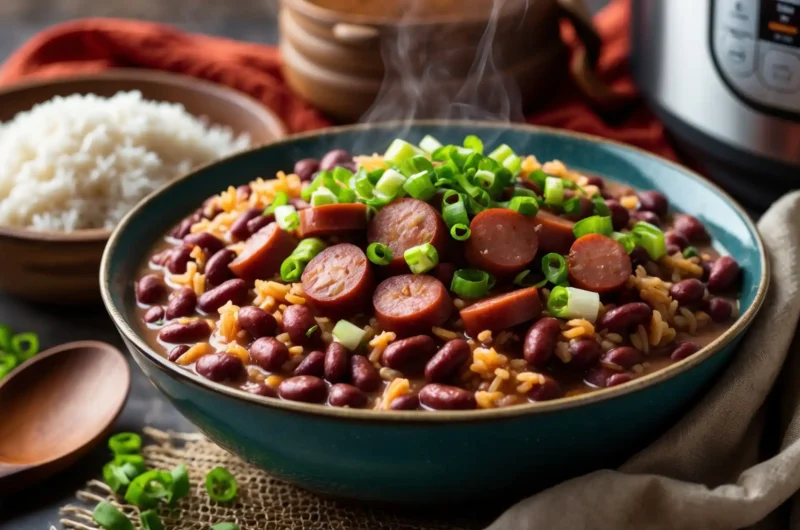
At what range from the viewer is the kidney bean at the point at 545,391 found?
2.38 m

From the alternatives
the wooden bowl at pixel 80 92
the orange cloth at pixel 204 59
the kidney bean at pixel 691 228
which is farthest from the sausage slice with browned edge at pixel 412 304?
the orange cloth at pixel 204 59

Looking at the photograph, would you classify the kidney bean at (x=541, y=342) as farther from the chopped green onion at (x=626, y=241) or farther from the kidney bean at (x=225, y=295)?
the kidney bean at (x=225, y=295)

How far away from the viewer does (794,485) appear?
243 cm

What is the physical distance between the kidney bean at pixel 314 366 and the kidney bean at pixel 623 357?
2.46 feet

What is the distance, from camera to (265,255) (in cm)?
283

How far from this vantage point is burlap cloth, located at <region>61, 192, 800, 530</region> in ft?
7.72

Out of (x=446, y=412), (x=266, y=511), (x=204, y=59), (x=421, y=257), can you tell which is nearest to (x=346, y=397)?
(x=446, y=412)

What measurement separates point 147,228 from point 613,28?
3324mm

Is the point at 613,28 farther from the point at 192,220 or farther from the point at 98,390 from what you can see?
the point at 98,390

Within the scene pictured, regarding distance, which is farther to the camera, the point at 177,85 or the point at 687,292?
the point at 177,85

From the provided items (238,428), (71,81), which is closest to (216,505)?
(238,428)

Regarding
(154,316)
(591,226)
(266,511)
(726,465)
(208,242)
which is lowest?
(266,511)

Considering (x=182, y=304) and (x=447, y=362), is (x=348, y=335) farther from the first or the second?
(x=182, y=304)

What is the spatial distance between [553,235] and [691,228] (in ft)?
2.11
